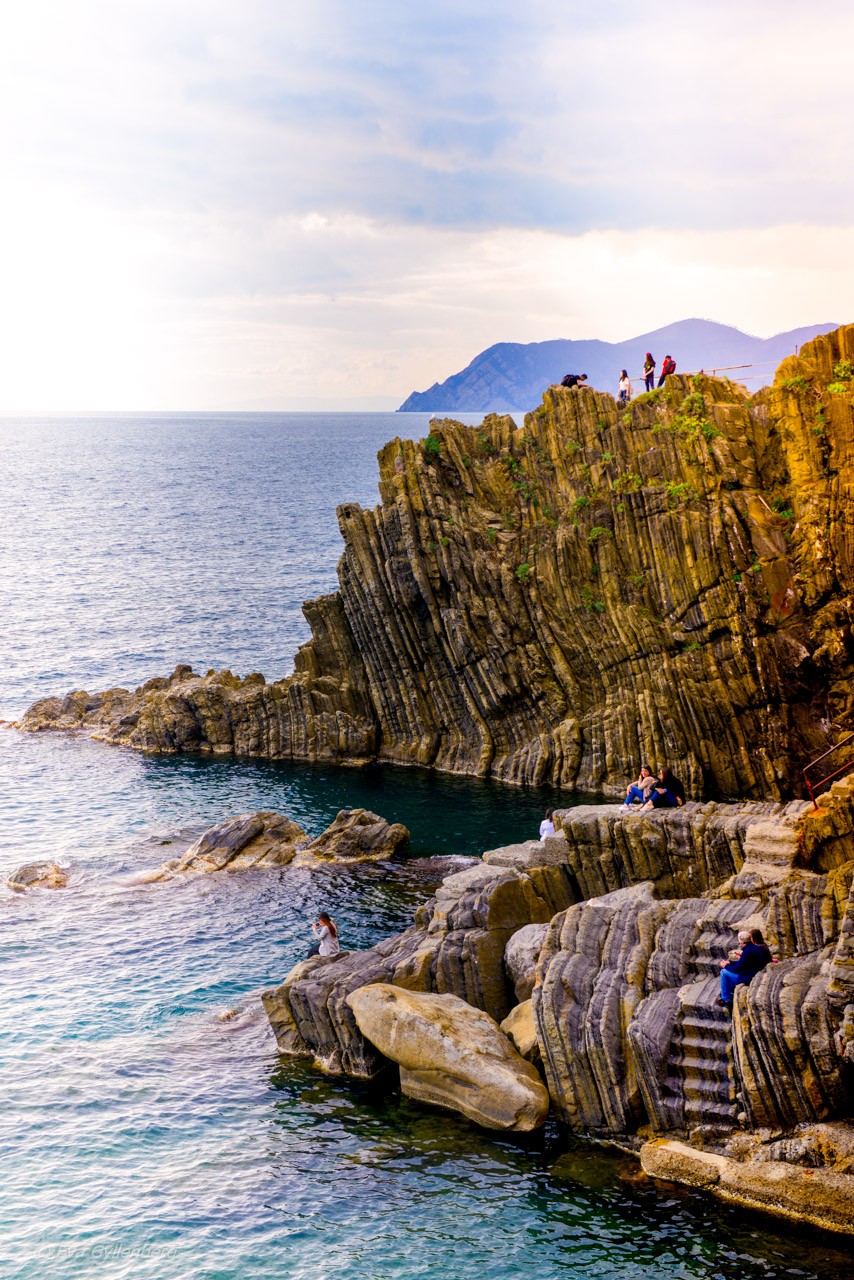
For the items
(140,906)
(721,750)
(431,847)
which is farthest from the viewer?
(721,750)

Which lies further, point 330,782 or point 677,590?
point 330,782

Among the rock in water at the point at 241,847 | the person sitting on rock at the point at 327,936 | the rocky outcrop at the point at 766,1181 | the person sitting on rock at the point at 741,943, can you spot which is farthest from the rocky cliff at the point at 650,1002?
the rock in water at the point at 241,847

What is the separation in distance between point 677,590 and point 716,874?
19767mm

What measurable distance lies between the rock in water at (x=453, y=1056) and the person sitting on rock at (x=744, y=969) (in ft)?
14.6

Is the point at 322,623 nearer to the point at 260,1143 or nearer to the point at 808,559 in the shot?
the point at 808,559

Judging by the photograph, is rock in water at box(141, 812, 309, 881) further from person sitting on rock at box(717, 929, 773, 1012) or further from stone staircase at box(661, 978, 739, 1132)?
person sitting on rock at box(717, 929, 773, 1012)

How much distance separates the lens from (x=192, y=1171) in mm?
22672

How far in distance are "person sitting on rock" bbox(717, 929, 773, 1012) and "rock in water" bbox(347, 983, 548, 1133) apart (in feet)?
14.6

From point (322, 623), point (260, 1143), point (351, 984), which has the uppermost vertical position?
point (322, 623)

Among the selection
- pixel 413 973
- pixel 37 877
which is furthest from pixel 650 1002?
pixel 37 877

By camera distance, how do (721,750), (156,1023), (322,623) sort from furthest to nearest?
(322,623) < (721,750) < (156,1023)

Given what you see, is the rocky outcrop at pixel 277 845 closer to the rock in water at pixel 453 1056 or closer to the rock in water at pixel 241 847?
the rock in water at pixel 241 847

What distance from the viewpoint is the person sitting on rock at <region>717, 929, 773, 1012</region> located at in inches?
835

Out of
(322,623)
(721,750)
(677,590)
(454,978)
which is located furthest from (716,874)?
(322,623)
